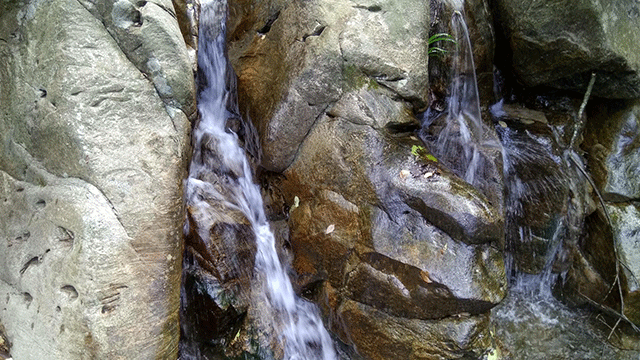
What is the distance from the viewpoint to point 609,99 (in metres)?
4.69

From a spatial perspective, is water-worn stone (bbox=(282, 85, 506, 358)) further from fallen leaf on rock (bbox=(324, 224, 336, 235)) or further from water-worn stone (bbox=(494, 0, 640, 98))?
water-worn stone (bbox=(494, 0, 640, 98))

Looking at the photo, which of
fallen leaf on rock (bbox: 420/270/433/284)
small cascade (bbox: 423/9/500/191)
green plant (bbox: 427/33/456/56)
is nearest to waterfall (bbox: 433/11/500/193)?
small cascade (bbox: 423/9/500/191)

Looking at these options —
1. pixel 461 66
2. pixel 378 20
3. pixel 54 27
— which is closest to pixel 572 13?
pixel 461 66

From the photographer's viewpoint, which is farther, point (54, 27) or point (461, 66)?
point (461, 66)

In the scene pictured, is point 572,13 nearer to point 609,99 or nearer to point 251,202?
point 609,99

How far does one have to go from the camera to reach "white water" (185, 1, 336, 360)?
4.02m

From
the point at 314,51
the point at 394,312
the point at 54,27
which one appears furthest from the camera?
the point at 314,51

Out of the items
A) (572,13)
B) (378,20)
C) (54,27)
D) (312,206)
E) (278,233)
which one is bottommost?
(278,233)

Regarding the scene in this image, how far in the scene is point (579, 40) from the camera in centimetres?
420

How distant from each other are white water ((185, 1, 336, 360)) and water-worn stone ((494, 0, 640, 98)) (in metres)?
2.77

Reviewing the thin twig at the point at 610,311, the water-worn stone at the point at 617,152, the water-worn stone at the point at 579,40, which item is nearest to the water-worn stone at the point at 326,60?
the water-worn stone at the point at 579,40

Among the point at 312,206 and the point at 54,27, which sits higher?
the point at 54,27

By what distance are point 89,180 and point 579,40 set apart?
417 centimetres

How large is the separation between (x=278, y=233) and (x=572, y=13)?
10.5 feet
